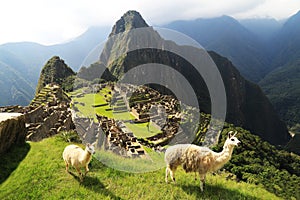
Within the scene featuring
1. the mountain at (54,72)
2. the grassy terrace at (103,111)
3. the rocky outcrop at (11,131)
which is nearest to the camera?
the rocky outcrop at (11,131)

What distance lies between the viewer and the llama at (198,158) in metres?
5.62

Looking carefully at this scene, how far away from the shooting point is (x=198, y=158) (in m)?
5.89

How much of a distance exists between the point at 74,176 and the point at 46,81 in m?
93.7

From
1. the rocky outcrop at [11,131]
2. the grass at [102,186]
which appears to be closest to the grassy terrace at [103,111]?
the rocky outcrop at [11,131]

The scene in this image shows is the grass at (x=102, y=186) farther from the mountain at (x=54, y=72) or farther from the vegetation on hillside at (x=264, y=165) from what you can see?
the mountain at (x=54, y=72)

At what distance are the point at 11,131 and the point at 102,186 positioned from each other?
449 centimetres

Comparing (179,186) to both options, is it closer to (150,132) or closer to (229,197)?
(229,197)

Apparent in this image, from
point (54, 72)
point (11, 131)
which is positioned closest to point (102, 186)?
point (11, 131)

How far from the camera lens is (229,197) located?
559 cm

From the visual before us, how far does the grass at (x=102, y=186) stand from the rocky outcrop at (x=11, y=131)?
0.96 metres

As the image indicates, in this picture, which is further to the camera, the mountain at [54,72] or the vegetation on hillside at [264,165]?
the mountain at [54,72]

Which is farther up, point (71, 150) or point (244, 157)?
point (71, 150)

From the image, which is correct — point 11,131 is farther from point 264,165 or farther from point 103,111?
point 264,165

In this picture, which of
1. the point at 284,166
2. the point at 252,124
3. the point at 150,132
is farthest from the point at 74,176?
the point at 252,124
